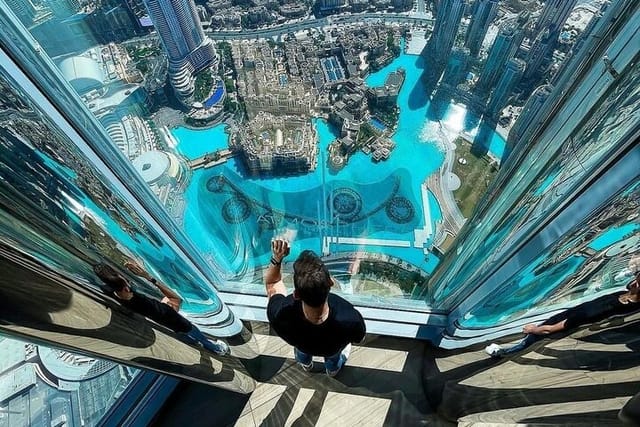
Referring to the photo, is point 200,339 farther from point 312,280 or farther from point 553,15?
point 553,15

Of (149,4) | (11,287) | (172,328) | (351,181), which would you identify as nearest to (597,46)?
(11,287)

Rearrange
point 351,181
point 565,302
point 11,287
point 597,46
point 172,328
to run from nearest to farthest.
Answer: point 11,287 → point 597,46 → point 565,302 → point 172,328 → point 351,181

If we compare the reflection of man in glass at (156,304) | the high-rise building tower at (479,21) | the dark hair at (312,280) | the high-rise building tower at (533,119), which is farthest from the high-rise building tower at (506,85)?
the reflection of man in glass at (156,304)

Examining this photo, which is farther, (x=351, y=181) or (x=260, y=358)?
(x=351, y=181)

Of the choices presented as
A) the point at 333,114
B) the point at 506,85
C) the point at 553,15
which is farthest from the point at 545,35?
the point at 333,114

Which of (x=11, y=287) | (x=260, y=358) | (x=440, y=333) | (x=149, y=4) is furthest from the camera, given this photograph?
(x=149, y=4)

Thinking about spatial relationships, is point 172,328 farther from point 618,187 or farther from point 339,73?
point 339,73

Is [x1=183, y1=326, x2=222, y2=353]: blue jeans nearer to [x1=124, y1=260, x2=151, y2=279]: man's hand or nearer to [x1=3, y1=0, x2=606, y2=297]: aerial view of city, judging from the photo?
[x1=124, y1=260, x2=151, y2=279]: man's hand
